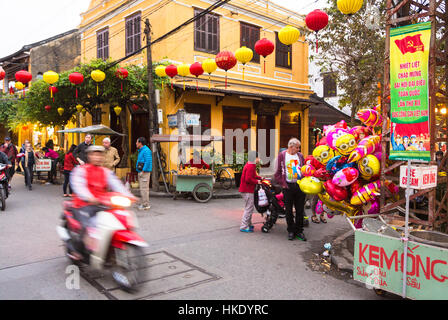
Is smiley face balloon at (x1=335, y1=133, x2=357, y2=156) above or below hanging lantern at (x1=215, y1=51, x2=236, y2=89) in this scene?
below

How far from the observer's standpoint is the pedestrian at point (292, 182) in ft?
22.0

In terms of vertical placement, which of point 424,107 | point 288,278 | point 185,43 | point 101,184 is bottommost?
point 288,278

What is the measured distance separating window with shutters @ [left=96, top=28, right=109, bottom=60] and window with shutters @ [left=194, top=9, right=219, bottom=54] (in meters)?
5.39

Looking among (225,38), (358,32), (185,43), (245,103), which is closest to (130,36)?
(185,43)

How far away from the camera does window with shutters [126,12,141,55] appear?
1545cm

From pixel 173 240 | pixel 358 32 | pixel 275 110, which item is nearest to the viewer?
pixel 173 240

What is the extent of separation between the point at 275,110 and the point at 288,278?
560 inches

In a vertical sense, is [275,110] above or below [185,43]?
below

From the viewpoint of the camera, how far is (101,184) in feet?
14.7

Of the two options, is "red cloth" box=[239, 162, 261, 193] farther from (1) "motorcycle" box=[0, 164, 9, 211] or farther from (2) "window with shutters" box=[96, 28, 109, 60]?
(2) "window with shutters" box=[96, 28, 109, 60]

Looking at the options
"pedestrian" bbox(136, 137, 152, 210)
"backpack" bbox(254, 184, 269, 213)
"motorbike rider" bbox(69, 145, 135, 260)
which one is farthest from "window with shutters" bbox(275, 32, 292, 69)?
"motorbike rider" bbox(69, 145, 135, 260)

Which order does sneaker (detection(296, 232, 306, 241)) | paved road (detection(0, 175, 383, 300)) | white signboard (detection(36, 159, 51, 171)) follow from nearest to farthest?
paved road (detection(0, 175, 383, 300)), sneaker (detection(296, 232, 306, 241)), white signboard (detection(36, 159, 51, 171))
